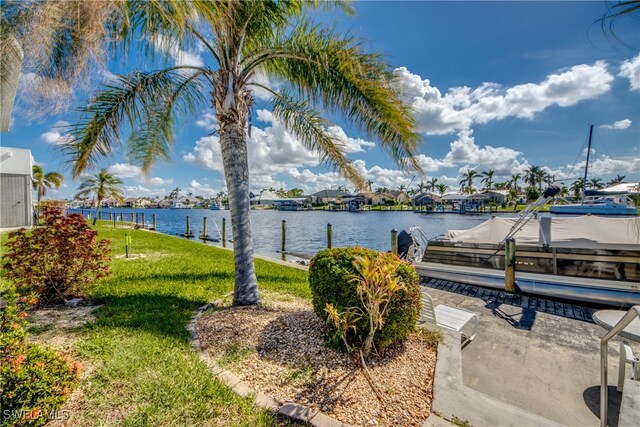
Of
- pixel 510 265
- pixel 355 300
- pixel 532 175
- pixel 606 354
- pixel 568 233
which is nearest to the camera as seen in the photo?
pixel 606 354

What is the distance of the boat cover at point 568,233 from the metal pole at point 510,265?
0.68 m

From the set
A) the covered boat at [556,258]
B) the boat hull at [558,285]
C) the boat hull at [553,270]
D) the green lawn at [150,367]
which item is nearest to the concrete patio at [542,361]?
the boat hull at [558,285]

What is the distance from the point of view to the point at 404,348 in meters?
3.56

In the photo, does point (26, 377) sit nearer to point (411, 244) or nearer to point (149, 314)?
point (149, 314)

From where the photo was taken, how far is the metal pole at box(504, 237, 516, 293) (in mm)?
7293

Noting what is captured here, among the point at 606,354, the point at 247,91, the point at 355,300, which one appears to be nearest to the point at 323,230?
the point at 247,91

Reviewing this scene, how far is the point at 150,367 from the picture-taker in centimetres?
299

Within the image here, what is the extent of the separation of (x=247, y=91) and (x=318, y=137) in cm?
160

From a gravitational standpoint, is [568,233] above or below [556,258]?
above

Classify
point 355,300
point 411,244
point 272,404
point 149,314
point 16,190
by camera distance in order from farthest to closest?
1. point 16,190
2. point 411,244
3. point 149,314
4. point 355,300
5. point 272,404

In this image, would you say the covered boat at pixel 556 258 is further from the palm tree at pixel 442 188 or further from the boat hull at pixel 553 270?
the palm tree at pixel 442 188

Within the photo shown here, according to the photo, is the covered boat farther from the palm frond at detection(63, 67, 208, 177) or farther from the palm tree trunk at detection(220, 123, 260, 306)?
the palm frond at detection(63, 67, 208, 177)

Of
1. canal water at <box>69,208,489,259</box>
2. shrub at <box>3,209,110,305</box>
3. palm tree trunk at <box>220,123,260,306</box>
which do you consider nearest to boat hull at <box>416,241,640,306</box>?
canal water at <box>69,208,489,259</box>

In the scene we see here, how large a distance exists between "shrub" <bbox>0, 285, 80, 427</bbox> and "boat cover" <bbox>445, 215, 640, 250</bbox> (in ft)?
29.7
